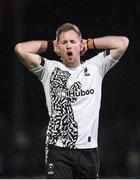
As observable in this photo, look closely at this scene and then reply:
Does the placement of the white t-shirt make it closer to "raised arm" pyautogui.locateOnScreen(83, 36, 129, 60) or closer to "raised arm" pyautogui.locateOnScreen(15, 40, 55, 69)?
"raised arm" pyautogui.locateOnScreen(15, 40, 55, 69)

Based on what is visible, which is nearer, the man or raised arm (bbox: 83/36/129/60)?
the man

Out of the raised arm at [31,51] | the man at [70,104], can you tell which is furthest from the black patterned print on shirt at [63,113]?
the raised arm at [31,51]

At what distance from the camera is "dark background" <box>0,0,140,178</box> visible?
9133 mm

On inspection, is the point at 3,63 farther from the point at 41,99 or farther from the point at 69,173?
the point at 69,173

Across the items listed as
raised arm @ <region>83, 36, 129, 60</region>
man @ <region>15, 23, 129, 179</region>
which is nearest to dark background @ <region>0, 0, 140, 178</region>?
raised arm @ <region>83, 36, 129, 60</region>

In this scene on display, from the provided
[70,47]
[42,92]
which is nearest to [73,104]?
[70,47]

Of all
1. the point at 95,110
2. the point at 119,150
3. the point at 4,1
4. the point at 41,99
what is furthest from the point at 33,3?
the point at 95,110

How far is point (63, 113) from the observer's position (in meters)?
6.27

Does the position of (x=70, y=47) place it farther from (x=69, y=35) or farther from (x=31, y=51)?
(x=31, y=51)

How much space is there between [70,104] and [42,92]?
9.75 feet

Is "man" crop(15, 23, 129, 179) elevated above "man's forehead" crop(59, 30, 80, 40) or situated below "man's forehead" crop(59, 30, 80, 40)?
below

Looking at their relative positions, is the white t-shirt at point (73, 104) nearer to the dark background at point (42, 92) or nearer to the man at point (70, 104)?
the man at point (70, 104)

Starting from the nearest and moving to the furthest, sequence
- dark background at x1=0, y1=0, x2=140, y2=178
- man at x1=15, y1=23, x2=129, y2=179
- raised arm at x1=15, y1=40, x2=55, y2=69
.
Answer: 1. man at x1=15, y1=23, x2=129, y2=179
2. raised arm at x1=15, y1=40, x2=55, y2=69
3. dark background at x1=0, y1=0, x2=140, y2=178

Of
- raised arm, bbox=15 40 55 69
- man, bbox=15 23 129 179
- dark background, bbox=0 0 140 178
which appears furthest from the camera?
dark background, bbox=0 0 140 178
